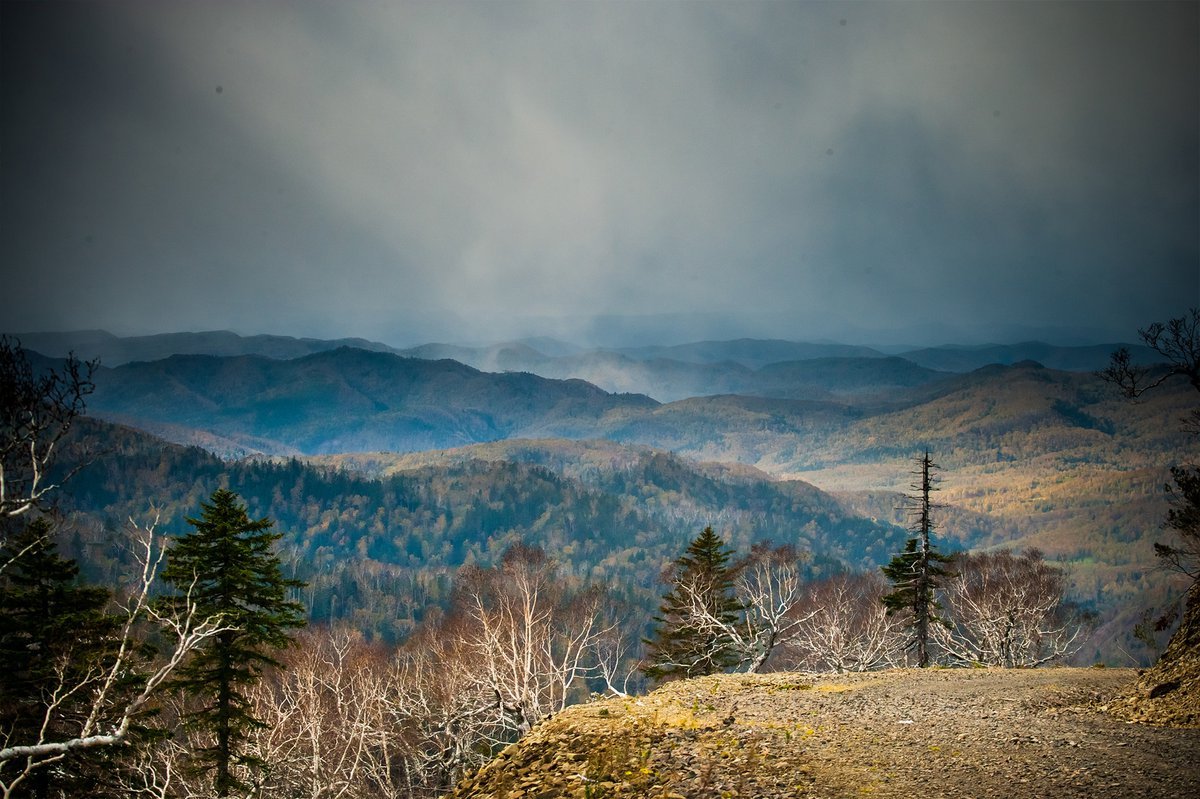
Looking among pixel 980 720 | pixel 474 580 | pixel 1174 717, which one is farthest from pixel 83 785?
pixel 474 580

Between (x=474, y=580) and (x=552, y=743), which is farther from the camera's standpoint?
(x=474, y=580)

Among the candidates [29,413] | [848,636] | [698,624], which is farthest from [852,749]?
[848,636]

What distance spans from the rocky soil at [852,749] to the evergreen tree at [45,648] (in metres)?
10.6

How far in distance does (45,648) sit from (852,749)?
18.3 meters

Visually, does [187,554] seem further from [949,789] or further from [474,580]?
[474,580]

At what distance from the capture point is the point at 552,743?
40.9 ft

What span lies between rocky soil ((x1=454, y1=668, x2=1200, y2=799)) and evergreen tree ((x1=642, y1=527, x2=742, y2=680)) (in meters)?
15.4

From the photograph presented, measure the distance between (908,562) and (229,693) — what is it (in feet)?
93.3

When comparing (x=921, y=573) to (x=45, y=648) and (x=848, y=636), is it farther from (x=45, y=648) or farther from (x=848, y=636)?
(x=45, y=648)

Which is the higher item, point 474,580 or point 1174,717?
point 1174,717

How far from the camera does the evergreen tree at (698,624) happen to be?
3056 cm

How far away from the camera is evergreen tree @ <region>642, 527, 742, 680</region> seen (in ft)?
100

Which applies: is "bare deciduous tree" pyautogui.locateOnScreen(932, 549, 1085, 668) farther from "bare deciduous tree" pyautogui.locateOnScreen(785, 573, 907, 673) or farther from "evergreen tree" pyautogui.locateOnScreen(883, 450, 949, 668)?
"bare deciduous tree" pyautogui.locateOnScreen(785, 573, 907, 673)

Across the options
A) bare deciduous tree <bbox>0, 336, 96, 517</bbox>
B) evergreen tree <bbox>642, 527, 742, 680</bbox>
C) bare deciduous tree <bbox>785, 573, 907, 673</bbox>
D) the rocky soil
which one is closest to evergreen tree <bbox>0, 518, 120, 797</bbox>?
bare deciduous tree <bbox>0, 336, 96, 517</bbox>
